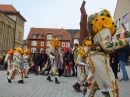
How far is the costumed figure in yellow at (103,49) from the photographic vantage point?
375 centimetres

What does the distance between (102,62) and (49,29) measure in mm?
68045

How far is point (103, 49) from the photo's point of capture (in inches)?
154

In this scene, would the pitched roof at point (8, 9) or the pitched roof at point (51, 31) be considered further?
the pitched roof at point (51, 31)

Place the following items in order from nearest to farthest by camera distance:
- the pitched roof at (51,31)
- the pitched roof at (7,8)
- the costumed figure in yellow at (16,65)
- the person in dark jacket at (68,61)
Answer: the costumed figure in yellow at (16,65), the person in dark jacket at (68,61), the pitched roof at (7,8), the pitched roof at (51,31)

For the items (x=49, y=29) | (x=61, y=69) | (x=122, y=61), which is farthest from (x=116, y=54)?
(x=49, y=29)

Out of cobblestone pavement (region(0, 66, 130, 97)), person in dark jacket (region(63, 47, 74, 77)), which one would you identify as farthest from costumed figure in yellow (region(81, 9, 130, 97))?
person in dark jacket (region(63, 47, 74, 77))

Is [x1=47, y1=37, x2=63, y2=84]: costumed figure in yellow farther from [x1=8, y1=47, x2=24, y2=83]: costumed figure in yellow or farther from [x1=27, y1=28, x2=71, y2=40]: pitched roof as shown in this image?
[x1=27, y1=28, x2=71, y2=40]: pitched roof

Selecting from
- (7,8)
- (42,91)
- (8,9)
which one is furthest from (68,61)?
(7,8)

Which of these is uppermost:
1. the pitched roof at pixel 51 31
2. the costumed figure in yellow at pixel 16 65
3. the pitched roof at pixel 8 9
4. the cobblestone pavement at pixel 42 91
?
the pitched roof at pixel 8 9

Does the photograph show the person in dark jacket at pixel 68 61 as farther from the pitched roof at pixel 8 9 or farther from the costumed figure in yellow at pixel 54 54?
the pitched roof at pixel 8 9

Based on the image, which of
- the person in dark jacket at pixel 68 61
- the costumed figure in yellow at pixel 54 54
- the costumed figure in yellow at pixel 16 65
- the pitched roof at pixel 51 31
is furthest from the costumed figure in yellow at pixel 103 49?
the pitched roof at pixel 51 31

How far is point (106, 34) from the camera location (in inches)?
151

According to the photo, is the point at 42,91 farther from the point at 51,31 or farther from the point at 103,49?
the point at 51,31

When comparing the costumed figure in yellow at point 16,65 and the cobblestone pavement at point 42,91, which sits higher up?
the costumed figure in yellow at point 16,65
